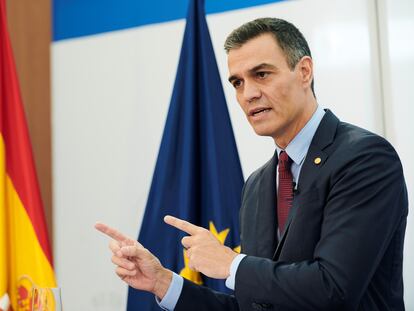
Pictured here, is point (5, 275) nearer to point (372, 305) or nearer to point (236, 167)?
point (236, 167)

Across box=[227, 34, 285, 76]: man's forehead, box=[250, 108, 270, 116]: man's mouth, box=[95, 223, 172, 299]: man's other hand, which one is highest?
box=[227, 34, 285, 76]: man's forehead

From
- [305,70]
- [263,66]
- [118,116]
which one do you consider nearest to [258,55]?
[263,66]

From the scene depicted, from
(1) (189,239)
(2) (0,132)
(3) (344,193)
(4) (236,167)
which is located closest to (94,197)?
(2) (0,132)

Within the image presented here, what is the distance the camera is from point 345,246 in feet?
4.93

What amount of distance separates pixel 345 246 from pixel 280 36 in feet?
2.61

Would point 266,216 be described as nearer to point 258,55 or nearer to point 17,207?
point 258,55

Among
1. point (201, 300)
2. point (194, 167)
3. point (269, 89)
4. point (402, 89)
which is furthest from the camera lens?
point (194, 167)

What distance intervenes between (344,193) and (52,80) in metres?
2.84

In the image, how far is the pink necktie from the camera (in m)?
1.83

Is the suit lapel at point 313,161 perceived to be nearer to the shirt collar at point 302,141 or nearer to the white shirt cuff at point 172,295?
the shirt collar at point 302,141

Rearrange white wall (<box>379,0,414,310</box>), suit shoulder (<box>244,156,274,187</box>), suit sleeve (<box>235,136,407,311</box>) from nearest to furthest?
1. suit sleeve (<box>235,136,407,311</box>)
2. suit shoulder (<box>244,156,274,187</box>)
3. white wall (<box>379,0,414,310</box>)

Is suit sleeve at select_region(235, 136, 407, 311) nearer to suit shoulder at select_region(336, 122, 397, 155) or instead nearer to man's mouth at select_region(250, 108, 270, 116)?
suit shoulder at select_region(336, 122, 397, 155)

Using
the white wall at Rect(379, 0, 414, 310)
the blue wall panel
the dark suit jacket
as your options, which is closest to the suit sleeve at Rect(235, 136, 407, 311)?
the dark suit jacket

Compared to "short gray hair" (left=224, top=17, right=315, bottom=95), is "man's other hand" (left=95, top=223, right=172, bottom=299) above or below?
below
